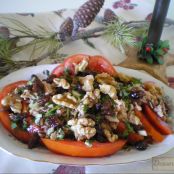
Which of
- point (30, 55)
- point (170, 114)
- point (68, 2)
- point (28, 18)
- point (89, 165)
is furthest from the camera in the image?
point (68, 2)

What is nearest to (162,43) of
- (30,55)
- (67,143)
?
(30,55)

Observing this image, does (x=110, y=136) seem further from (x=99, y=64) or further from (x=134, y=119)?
(x=99, y=64)

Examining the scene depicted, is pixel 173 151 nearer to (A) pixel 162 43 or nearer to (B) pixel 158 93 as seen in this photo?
(B) pixel 158 93

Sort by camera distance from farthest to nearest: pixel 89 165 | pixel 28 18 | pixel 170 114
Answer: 1. pixel 28 18
2. pixel 170 114
3. pixel 89 165

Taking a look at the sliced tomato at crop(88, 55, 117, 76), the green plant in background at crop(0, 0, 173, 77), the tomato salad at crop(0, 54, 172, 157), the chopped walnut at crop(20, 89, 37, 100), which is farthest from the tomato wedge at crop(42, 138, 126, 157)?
the green plant in background at crop(0, 0, 173, 77)

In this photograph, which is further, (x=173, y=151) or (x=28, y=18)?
(x=28, y=18)

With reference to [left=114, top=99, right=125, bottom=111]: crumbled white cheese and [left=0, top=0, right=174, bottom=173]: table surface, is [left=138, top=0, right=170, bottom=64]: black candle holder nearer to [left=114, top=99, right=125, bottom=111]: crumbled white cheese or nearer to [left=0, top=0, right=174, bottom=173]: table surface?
[left=0, top=0, right=174, bottom=173]: table surface

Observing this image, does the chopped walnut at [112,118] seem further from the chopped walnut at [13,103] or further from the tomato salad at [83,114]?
the chopped walnut at [13,103]

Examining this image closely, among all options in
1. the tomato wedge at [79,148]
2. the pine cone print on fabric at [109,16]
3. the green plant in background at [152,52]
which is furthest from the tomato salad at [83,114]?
the pine cone print on fabric at [109,16]
